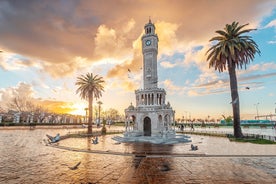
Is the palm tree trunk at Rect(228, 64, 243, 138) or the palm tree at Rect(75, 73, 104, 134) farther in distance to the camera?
the palm tree at Rect(75, 73, 104, 134)

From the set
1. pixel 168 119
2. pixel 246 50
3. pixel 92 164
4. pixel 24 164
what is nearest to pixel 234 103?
pixel 246 50

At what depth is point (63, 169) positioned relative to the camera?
1141 centimetres

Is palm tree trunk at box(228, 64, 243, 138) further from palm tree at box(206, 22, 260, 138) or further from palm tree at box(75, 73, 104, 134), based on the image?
palm tree at box(75, 73, 104, 134)

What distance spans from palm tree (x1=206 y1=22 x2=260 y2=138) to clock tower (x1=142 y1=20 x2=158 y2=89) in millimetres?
12981

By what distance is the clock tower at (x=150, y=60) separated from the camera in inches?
1554

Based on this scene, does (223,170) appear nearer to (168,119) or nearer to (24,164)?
(24,164)

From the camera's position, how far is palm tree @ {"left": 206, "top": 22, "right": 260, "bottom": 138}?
29.3 meters

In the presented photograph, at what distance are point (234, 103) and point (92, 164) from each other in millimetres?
25728

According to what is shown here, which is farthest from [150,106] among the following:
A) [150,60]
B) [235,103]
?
[235,103]

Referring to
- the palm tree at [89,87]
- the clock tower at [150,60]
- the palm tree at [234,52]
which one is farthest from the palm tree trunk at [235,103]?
the palm tree at [89,87]

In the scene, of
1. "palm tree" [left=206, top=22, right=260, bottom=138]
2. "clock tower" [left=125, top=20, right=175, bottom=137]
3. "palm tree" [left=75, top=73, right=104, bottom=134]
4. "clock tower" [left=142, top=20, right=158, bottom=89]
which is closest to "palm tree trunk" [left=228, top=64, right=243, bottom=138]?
"palm tree" [left=206, top=22, right=260, bottom=138]

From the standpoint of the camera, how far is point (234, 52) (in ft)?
97.0

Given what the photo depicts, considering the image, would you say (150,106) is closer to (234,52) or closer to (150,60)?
(150,60)

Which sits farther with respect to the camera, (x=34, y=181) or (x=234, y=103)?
(x=234, y=103)
